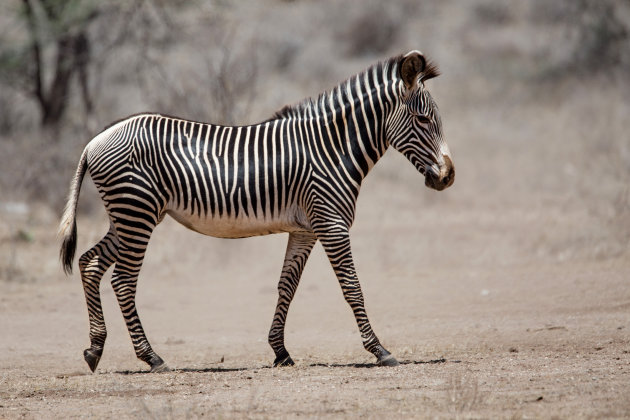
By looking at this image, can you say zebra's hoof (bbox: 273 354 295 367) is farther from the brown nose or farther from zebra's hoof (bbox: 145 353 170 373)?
the brown nose

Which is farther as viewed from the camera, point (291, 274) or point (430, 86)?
point (430, 86)

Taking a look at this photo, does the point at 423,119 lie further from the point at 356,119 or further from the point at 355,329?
the point at 355,329

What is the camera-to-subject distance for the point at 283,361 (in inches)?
271

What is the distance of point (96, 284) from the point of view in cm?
682

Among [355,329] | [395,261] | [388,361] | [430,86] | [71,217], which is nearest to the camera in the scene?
[388,361]

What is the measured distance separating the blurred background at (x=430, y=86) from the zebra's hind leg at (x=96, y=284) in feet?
16.8

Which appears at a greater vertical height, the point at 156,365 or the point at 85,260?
the point at 85,260

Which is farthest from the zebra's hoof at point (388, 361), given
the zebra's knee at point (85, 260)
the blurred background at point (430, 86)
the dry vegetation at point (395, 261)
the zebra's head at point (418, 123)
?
the blurred background at point (430, 86)

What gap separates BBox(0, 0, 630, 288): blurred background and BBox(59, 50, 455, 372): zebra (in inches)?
204

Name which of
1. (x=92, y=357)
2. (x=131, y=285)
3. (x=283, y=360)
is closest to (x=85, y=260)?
(x=131, y=285)

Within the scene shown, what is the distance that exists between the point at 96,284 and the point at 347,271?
2.18 metres

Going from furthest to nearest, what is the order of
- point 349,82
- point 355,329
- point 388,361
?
point 355,329, point 349,82, point 388,361

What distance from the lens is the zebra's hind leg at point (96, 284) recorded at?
6773 mm

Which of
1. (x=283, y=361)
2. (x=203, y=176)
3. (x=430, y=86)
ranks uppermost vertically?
(x=430, y=86)
